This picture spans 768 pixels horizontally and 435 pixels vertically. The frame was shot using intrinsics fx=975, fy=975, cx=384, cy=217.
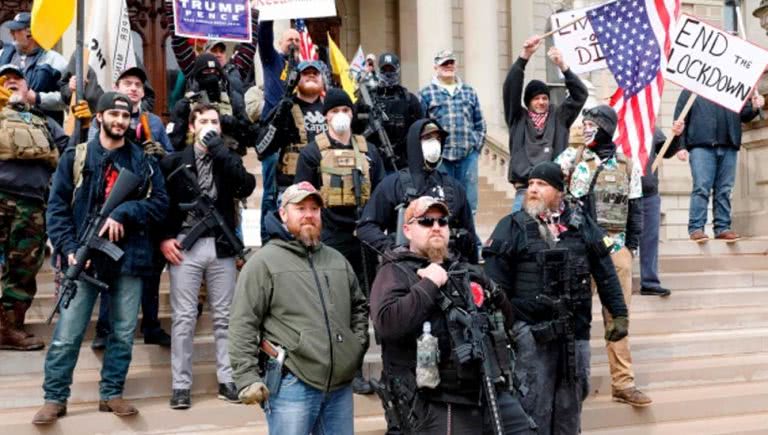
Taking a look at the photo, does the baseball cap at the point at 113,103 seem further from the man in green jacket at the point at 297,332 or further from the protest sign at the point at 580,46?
the protest sign at the point at 580,46

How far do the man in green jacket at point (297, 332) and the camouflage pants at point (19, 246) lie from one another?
2836 millimetres

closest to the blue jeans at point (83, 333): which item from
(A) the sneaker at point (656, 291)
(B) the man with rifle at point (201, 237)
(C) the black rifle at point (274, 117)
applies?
(B) the man with rifle at point (201, 237)

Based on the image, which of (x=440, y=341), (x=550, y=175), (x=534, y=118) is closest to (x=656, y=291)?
(x=534, y=118)

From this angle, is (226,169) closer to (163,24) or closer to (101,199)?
(101,199)

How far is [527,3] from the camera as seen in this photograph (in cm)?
2302

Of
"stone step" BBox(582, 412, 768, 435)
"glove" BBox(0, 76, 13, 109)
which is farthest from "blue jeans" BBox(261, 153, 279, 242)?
"stone step" BBox(582, 412, 768, 435)

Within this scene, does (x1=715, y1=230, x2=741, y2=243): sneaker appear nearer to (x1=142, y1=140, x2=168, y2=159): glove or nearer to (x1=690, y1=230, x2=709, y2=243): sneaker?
(x1=690, y1=230, x2=709, y2=243): sneaker

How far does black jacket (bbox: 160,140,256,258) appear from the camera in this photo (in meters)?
7.04

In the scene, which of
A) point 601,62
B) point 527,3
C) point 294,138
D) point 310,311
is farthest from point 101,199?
point 527,3

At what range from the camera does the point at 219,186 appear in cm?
720

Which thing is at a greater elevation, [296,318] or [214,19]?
[214,19]

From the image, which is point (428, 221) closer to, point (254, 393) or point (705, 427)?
point (254, 393)

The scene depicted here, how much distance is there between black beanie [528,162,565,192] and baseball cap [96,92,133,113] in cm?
279

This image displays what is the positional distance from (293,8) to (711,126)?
5235mm
